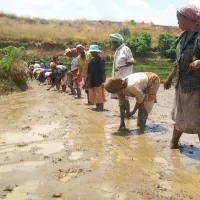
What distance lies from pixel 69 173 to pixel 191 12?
228cm

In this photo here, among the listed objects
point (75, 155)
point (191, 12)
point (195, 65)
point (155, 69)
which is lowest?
point (155, 69)

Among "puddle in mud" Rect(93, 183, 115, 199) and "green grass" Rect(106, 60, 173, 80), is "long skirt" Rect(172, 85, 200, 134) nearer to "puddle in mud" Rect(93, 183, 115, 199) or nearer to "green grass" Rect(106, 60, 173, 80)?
"puddle in mud" Rect(93, 183, 115, 199)

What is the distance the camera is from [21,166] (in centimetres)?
391

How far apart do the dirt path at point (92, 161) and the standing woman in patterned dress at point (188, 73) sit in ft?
1.59

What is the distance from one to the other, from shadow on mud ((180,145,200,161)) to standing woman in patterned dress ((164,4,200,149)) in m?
0.34

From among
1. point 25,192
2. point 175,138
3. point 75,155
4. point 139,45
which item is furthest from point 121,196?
point 139,45

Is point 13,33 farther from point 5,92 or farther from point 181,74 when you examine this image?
point 181,74

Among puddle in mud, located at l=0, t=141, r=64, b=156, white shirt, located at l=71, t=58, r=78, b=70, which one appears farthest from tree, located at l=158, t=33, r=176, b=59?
puddle in mud, located at l=0, t=141, r=64, b=156

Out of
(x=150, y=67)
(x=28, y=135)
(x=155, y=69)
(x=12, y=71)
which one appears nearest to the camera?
(x=28, y=135)

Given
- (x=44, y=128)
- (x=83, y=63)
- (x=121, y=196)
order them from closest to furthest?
(x=121, y=196) < (x=44, y=128) < (x=83, y=63)

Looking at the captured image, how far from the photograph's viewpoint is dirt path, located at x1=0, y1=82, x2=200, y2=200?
3.17m

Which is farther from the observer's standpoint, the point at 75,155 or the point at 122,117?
the point at 122,117

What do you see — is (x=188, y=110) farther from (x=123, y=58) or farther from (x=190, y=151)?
(x=123, y=58)

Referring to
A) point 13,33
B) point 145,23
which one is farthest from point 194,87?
point 145,23
